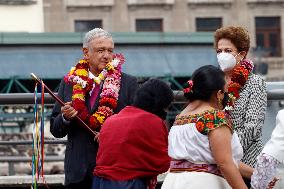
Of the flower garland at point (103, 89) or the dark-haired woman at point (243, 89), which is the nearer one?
the dark-haired woman at point (243, 89)

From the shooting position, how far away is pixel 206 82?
648cm

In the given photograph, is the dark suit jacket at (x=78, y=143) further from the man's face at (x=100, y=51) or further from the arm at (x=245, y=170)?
the arm at (x=245, y=170)

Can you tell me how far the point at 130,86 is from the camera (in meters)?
7.54

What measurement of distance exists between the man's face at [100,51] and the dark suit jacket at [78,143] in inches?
9.2

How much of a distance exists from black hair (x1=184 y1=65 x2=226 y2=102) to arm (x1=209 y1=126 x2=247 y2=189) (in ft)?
0.88

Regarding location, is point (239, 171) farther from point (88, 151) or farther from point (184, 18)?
point (184, 18)

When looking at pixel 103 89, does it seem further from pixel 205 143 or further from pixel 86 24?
pixel 86 24

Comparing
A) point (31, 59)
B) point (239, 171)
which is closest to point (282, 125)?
point (239, 171)

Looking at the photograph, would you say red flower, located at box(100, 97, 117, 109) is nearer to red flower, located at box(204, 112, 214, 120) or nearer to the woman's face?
the woman's face

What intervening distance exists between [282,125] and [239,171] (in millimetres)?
833

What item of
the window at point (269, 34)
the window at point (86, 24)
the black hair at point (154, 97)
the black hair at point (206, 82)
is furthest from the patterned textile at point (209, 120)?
the window at point (269, 34)

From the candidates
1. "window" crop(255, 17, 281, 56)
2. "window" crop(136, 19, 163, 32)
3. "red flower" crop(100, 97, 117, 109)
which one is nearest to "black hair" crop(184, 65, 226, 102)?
"red flower" crop(100, 97, 117, 109)

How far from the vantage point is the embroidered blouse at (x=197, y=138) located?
6375 mm

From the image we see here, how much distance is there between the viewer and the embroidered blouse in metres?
6.38
